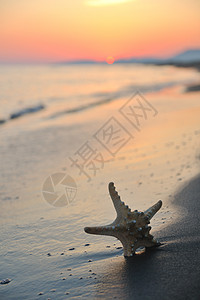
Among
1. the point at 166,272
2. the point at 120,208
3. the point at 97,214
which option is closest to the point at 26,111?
the point at 97,214

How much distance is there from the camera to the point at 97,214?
15.9 feet

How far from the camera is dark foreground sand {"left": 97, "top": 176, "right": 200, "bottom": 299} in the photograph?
2.78 metres

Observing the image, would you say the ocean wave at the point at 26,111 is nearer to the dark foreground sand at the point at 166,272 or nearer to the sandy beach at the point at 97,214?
the sandy beach at the point at 97,214

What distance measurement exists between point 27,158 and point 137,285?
18.9ft

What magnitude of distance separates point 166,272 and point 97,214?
190 centimetres

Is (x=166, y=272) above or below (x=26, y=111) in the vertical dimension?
below

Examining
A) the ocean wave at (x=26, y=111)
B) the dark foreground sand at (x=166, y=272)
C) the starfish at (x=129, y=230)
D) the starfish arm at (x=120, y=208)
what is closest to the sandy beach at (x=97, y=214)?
the dark foreground sand at (x=166, y=272)

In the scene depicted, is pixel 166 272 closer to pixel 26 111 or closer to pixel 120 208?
pixel 120 208

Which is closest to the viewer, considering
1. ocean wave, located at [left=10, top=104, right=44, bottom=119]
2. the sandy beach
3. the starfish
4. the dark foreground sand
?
the dark foreground sand

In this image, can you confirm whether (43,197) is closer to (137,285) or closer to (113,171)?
(113,171)

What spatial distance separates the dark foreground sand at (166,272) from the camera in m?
2.78

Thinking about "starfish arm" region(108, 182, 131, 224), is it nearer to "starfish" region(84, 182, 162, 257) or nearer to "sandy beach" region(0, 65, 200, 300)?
"starfish" region(84, 182, 162, 257)

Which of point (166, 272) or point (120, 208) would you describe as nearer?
point (166, 272)

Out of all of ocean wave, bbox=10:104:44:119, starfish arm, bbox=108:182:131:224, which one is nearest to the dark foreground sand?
starfish arm, bbox=108:182:131:224
